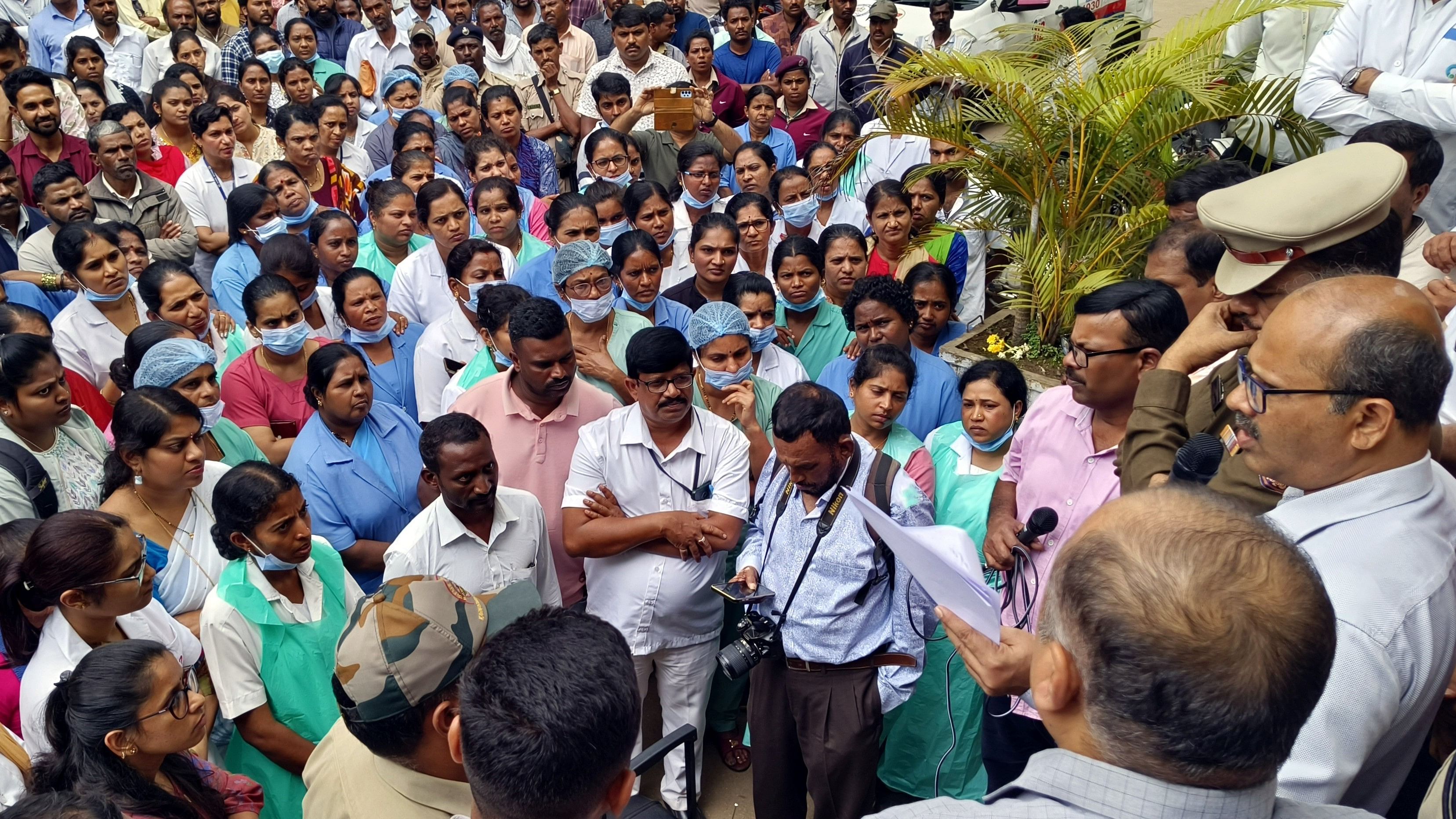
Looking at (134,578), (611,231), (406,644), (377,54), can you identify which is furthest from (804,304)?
(377,54)

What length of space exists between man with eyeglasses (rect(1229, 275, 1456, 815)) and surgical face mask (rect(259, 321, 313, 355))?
4.30 m

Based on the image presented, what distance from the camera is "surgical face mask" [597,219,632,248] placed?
6578 millimetres

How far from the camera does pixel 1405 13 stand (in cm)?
500

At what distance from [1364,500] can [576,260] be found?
3917 millimetres

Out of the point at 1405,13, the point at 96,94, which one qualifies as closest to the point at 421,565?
the point at 1405,13

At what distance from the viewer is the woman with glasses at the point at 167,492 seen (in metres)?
3.81

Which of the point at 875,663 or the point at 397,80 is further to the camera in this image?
the point at 397,80

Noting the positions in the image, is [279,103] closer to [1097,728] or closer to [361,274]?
[361,274]

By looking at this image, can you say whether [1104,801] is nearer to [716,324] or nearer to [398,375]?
[716,324]

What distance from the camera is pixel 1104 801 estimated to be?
1.39 metres

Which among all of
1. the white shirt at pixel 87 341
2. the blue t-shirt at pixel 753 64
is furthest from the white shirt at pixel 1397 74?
the white shirt at pixel 87 341

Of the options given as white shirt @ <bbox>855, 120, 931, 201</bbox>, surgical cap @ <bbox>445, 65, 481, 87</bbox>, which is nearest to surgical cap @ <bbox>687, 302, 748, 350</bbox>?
white shirt @ <bbox>855, 120, 931, 201</bbox>

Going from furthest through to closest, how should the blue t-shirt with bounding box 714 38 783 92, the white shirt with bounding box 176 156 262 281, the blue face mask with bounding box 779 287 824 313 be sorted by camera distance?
the blue t-shirt with bounding box 714 38 783 92
the white shirt with bounding box 176 156 262 281
the blue face mask with bounding box 779 287 824 313

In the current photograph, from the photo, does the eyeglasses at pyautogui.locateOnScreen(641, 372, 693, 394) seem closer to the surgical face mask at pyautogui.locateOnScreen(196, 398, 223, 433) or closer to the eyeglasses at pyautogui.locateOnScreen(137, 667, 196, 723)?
the eyeglasses at pyautogui.locateOnScreen(137, 667, 196, 723)
